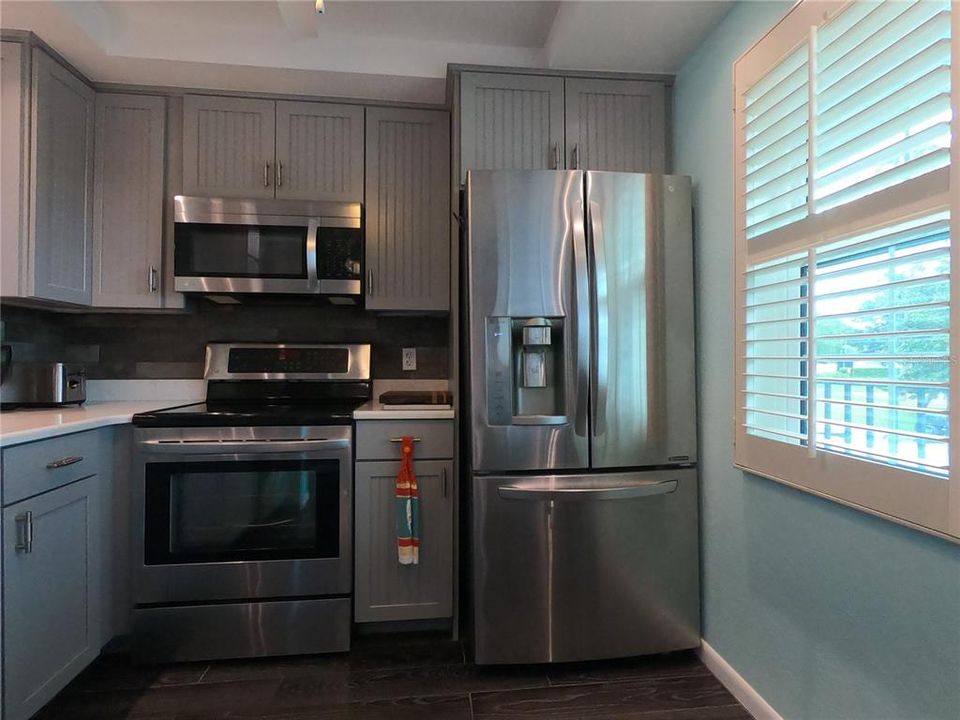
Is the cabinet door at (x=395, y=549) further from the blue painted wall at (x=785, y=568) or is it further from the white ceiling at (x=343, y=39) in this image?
the white ceiling at (x=343, y=39)

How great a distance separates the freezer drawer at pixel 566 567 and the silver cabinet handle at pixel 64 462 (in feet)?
4.36

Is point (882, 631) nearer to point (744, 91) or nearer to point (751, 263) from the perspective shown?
point (751, 263)

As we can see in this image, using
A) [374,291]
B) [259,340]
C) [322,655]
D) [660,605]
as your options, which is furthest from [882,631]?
[259,340]

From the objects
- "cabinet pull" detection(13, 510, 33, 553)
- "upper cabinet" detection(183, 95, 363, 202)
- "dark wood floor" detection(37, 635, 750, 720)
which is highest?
"upper cabinet" detection(183, 95, 363, 202)

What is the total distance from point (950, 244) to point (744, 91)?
867 millimetres

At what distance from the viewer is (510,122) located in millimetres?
1918

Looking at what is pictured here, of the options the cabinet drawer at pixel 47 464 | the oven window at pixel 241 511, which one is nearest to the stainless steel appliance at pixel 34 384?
the cabinet drawer at pixel 47 464

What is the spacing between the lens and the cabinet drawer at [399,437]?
1890 mm


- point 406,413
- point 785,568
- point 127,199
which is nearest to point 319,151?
point 127,199

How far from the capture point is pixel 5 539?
4.34 feet

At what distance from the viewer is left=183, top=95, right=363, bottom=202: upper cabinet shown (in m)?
2.10

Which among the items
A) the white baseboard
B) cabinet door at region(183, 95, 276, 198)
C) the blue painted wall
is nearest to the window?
the blue painted wall

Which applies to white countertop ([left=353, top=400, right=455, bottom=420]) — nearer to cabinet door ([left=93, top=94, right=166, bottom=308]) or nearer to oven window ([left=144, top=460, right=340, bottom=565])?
oven window ([left=144, top=460, right=340, bottom=565])

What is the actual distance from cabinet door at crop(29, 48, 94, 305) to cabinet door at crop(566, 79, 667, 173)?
6.68 ft
